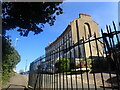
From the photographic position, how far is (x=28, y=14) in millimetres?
5086

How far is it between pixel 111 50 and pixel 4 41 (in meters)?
5.47

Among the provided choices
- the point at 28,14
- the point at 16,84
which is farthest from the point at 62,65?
the point at 16,84

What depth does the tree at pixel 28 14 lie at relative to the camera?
4.90 metres

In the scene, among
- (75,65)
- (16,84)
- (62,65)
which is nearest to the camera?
(75,65)

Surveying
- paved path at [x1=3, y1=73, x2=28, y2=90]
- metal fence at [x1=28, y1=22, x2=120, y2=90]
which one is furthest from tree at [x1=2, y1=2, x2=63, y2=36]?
paved path at [x1=3, y1=73, x2=28, y2=90]

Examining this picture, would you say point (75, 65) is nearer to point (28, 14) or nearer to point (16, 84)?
point (28, 14)

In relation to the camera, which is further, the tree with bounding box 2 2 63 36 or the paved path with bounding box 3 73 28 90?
the paved path with bounding box 3 73 28 90

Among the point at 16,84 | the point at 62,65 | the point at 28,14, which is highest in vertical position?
the point at 28,14

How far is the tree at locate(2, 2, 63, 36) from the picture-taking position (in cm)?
490

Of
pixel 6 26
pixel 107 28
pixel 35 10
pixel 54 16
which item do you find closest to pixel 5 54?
pixel 6 26

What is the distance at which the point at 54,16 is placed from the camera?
19.6 ft

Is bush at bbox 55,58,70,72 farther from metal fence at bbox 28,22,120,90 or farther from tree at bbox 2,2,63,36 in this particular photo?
tree at bbox 2,2,63,36

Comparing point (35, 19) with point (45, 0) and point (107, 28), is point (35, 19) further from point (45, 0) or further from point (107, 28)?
point (107, 28)

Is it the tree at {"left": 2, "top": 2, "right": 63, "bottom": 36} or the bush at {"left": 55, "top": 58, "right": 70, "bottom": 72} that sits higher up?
the tree at {"left": 2, "top": 2, "right": 63, "bottom": 36}
